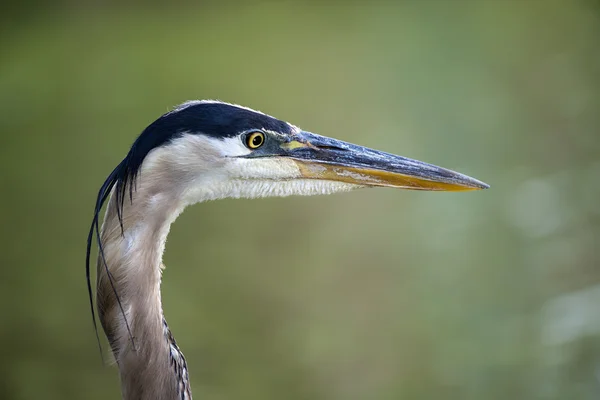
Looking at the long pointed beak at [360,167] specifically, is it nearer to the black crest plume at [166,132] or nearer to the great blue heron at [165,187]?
the great blue heron at [165,187]

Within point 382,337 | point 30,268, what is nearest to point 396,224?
point 382,337

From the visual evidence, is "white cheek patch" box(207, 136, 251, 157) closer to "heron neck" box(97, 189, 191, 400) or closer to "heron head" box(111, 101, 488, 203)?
"heron head" box(111, 101, 488, 203)

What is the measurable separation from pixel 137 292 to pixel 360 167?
417 mm

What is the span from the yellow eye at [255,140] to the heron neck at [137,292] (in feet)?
0.48

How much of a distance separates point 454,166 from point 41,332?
164cm

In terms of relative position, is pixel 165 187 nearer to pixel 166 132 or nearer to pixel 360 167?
pixel 166 132

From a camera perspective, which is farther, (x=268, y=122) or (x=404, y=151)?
(x=404, y=151)

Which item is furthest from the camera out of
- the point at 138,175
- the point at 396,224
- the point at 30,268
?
the point at 396,224

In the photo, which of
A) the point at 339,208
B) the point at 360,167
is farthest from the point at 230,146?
the point at 339,208

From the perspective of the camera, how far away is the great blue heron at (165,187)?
101 centimetres

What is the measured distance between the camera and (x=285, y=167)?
113 centimetres

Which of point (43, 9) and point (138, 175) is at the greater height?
point (43, 9)

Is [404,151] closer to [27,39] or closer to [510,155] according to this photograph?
[510,155]

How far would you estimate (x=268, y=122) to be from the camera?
43.2 inches
